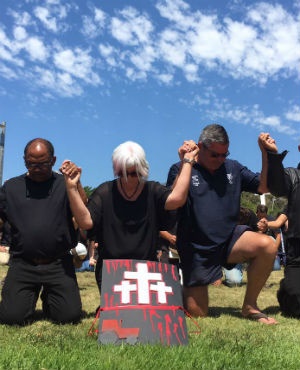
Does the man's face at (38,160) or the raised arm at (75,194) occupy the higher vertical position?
the man's face at (38,160)

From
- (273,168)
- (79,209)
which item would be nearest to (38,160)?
(79,209)

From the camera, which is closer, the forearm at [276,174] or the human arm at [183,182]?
the human arm at [183,182]

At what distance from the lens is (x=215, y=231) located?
4746 millimetres

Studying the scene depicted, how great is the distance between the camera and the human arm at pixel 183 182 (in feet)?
13.5

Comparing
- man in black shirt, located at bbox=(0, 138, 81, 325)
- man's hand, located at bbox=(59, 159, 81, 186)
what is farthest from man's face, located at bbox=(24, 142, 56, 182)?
man's hand, located at bbox=(59, 159, 81, 186)

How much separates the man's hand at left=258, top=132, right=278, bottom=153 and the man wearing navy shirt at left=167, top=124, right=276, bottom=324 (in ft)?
1.17

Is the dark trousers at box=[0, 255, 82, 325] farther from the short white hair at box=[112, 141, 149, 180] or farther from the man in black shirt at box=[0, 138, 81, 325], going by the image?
the short white hair at box=[112, 141, 149, 180]

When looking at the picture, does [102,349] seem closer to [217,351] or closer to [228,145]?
[217,351]

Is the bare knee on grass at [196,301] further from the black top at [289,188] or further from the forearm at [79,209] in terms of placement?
the forearm at [79,209]

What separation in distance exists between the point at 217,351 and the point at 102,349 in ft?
2.36

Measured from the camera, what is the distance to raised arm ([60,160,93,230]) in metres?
3.91

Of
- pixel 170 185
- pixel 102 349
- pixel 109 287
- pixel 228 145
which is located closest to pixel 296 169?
pixel 228 145

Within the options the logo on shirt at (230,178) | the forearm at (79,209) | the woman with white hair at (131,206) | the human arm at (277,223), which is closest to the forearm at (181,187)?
the woman with white hair at (131,206)

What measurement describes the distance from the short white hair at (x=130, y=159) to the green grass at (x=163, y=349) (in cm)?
137
